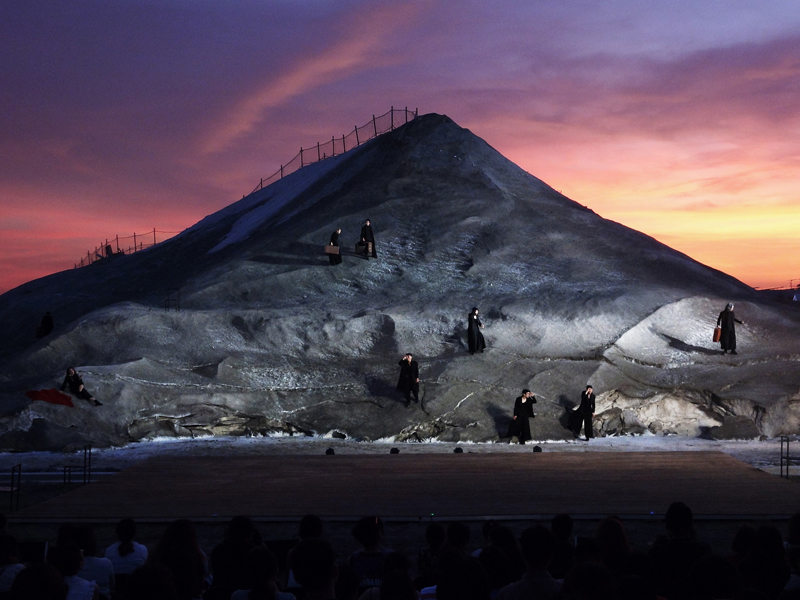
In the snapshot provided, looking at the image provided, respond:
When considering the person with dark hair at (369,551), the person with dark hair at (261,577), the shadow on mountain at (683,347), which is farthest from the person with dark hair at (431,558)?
the shadow on mountain at (683,347)

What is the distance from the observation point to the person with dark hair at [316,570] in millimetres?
5277

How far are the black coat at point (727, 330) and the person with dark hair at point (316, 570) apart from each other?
20796mm

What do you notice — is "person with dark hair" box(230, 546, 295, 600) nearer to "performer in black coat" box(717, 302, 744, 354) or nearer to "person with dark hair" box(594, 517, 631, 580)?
"person with dark hair" box(594, 517, 631, 580)

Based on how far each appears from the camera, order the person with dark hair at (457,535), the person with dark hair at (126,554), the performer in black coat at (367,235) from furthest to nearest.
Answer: the performer in black coat at (367,235), the person with dark hair at (126,554), the person with dark hair at (457,535)

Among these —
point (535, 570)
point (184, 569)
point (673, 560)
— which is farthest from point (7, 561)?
point (673, 560)

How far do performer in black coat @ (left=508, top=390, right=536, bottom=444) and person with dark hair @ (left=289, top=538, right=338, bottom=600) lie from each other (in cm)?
1607

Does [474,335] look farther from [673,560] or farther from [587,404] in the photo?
[673,560]

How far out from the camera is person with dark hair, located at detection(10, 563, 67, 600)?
4.58 meters

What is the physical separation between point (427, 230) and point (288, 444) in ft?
42.9

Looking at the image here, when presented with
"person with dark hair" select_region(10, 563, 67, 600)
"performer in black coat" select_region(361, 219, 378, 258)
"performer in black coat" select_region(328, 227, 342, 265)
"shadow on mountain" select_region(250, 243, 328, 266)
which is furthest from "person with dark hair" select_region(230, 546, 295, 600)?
"shadow on mountain" select_region(250, 243, 328, 266)

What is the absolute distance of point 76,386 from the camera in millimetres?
21453

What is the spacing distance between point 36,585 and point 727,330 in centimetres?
2236

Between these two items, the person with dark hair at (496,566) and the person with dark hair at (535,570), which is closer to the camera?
the person with dark hair at (535,570)

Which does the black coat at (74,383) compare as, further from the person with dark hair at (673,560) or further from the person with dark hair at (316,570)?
the person with dark hair at (673,560)
